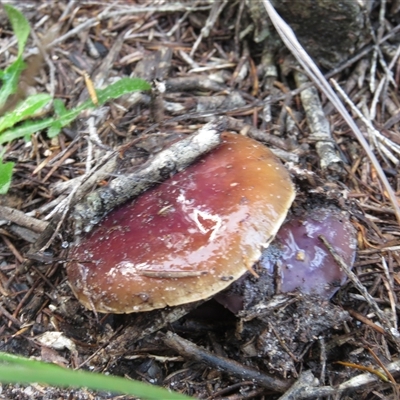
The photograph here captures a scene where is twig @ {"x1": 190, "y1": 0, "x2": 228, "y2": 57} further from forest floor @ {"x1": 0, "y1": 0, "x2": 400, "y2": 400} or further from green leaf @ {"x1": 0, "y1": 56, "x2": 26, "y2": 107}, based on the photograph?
green leaf @ {"x1": 0, "y1": 56, "x2": 26, "y2": 107}

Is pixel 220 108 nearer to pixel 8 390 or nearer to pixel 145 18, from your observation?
pixel 145 18

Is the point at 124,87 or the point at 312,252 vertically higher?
the point at 124,87

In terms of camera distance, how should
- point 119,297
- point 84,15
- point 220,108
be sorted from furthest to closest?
point 84,15
point 220,108
point 119,297

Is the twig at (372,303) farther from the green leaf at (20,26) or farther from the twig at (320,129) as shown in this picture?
the green leaf at (20,26)

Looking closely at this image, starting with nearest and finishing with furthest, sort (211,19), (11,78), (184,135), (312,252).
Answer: (312,252) → (184,135) → (11,78) → (211,19)

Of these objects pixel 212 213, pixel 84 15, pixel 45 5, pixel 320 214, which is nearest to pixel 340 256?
pixel 320 214

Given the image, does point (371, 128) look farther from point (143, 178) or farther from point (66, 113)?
point (66, 113)

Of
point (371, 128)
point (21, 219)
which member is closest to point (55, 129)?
point (21, 219)
